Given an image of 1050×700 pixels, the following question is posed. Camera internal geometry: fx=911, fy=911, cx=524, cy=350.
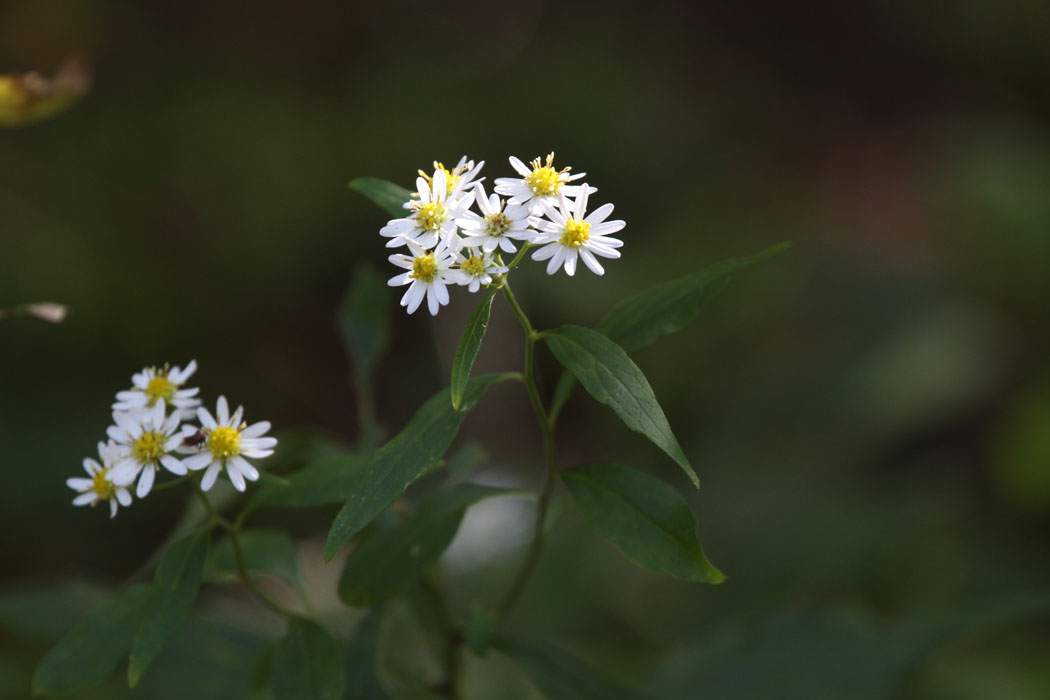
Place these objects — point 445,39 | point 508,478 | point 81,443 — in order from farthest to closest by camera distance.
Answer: point 445,39
point 81,443
point 508,478

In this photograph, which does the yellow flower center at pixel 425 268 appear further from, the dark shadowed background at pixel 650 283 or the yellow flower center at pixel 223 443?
the dark shadowed background at pixel 650 283

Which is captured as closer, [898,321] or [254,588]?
[254,588]

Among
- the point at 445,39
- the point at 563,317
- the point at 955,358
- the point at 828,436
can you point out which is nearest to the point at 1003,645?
the point at 828,436

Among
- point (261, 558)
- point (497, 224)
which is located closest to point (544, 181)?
point (497, 224)

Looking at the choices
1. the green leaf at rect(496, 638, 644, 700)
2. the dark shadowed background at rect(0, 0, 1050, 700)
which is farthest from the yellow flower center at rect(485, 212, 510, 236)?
the dark shadowed background at rect(0, 0, 1050, 700)

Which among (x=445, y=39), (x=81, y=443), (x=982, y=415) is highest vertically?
(x=445, y=39)

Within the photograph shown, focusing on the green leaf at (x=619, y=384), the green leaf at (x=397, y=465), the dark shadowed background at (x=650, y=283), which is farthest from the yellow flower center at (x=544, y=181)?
the dark shadowed background at (x=650, y=283)

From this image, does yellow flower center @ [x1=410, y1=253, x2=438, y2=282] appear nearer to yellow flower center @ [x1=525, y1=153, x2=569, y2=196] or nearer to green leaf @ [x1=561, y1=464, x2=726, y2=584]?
yellow flower center @ [x1=525, y1=153, x2=569, y2=196]

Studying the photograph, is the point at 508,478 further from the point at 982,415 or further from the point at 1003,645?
the point at 982,415
